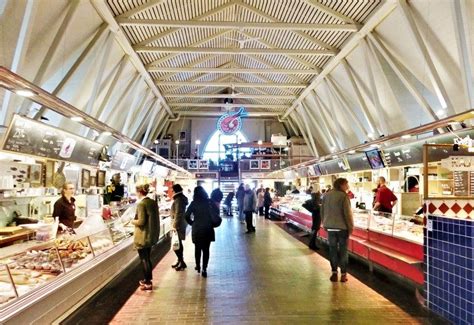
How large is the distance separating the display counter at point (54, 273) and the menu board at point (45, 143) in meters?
1.68

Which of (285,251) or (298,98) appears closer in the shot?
(285,251)

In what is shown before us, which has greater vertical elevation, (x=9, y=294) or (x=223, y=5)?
(x=223, y=5)

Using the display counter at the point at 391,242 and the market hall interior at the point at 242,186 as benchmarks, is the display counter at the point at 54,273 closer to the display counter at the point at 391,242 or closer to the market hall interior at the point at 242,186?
the market hall interior at the point at 242,186

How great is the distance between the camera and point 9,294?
3463mm

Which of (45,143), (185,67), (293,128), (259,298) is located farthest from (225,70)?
(293,128)

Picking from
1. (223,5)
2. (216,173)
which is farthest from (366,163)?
(216,173)

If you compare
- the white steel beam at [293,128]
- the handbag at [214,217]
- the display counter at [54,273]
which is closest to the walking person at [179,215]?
the handbag at [214,217]

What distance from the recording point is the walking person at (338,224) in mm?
6523

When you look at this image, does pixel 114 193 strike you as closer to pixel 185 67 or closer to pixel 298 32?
pixel 185 67

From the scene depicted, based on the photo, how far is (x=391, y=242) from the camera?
6867mm

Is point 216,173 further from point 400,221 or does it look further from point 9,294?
point 9,294

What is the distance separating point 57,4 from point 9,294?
295 inches

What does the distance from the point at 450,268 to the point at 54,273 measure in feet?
14.3

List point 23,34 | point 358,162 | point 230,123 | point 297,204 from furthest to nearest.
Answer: point 230,123
point 297,204
point 358,162
point 23,34
